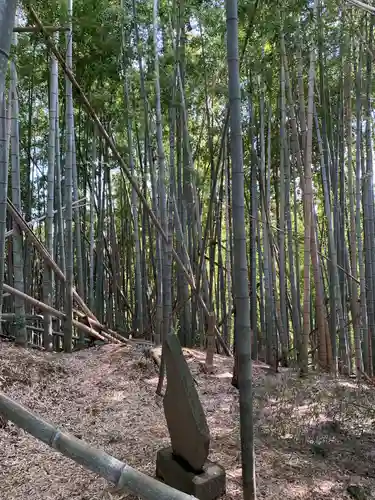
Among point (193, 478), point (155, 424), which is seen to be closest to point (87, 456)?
point (193, 478)

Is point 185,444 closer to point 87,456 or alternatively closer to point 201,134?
point 87,456

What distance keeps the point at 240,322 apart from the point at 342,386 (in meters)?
2.46

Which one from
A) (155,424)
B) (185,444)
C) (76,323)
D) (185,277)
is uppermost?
(185,277)

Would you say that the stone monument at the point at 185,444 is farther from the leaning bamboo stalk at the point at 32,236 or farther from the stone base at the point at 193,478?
the leaning bamboo stalk at the point at 32,236

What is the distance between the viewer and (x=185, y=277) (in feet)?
15.4

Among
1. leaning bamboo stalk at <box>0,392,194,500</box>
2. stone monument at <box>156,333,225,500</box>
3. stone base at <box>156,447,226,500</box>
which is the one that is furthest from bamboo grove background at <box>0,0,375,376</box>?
leaning bamboo stalk at <box>0,392,194,500</box>

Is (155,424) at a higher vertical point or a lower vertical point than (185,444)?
lower

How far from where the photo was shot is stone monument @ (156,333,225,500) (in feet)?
6.22

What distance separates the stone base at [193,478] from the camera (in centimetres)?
186

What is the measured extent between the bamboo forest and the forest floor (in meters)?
0.01

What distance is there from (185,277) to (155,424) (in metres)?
2.06

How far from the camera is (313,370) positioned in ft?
14.5

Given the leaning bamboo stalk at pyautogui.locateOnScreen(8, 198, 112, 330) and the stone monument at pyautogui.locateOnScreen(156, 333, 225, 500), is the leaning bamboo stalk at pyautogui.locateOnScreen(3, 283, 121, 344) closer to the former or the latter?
the leaning bamboo stalk at pyautogui.locateOnScreen(8, 198, 112, 330)

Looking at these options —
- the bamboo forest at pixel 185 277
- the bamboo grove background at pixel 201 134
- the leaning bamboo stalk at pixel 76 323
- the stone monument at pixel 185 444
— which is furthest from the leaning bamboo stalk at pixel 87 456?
the leaning bamboo stalk at pixel 76 323
